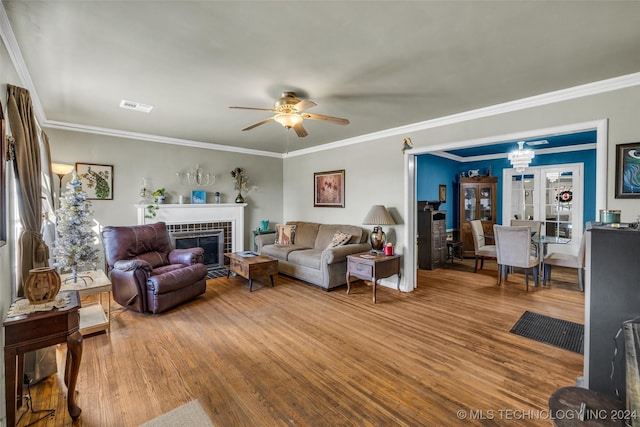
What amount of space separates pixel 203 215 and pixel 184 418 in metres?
4.18

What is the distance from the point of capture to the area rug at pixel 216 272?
5.21m

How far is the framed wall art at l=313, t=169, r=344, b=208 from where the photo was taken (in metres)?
5.55

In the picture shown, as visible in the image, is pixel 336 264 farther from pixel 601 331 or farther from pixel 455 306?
pixel 601 331

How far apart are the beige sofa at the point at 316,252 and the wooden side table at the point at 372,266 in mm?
220

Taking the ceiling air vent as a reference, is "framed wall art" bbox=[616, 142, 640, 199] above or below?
below

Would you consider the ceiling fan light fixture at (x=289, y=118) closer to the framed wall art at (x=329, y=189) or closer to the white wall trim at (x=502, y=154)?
the framed wall art at (x=329, y=189)

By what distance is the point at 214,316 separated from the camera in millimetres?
3434

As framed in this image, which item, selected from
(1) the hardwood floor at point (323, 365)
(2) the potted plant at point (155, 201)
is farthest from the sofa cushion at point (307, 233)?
(2) the potted plant at point (155, 201)

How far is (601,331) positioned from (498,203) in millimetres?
6307

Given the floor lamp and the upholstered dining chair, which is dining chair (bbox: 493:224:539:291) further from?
the floor lamp

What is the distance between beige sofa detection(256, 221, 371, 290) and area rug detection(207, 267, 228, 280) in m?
0.80

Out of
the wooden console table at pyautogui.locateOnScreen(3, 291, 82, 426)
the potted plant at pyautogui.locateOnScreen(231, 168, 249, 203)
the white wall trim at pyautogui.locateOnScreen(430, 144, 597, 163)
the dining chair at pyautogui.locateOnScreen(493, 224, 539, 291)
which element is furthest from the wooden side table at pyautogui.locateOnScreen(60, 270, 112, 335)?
the white wall trim at pyautogui.locateOnScreen(430, 144, 597, 163)

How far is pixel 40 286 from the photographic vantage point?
5.86 ft

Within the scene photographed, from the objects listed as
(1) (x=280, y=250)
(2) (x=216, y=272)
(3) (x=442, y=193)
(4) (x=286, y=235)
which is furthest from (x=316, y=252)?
(3) (x=442, y=193)
